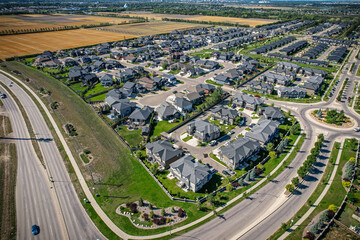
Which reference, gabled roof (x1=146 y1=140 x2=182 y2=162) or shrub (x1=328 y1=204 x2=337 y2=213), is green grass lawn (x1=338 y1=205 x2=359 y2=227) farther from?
gabled roof (x1=146 y1=140 x2=182 y2=162)

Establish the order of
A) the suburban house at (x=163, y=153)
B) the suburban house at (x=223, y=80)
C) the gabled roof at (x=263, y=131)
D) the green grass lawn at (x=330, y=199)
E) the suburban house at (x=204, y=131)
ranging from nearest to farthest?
the green grass lawn at (x=330, y=199) < the suburban house at (x=163, y=153) < the gabled roof at (x=263, y=131) < the suburban house at (x=204, y=131) < the suburban house at (x=223, y=80)

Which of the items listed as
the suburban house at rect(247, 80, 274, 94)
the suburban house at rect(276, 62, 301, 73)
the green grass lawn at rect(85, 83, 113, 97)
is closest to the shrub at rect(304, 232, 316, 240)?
the suburban house at rect(247, 80, 274, 94)

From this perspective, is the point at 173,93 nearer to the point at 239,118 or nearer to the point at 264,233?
the point at 239,118

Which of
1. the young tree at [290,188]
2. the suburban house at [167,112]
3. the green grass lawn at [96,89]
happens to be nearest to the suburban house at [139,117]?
the suburban house at [167,112]

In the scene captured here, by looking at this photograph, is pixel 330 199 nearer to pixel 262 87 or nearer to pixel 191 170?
pixel 191 170

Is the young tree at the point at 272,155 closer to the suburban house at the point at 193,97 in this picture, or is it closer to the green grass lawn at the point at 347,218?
the green grass lawn at the point at 347,218
